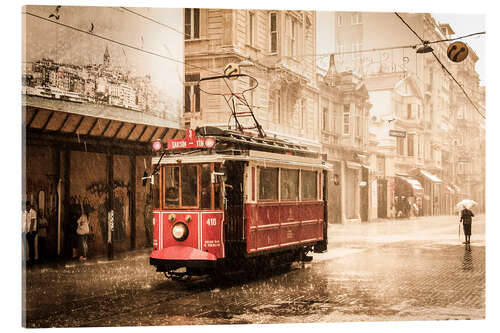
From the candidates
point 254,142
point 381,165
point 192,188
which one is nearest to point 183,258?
point 192,188

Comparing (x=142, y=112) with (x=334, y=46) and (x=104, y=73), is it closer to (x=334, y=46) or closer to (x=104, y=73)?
(x=104, y=73)

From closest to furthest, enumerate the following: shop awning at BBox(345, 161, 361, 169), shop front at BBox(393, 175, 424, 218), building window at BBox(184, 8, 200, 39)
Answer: building window at BBox(184, 8, 200, 39) < shop front at BBox(393, 175, 424, 218) < shop awning at BBox(345, 161, 361, 169)

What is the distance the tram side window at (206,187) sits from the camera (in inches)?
377

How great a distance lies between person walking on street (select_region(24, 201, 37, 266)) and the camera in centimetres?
932

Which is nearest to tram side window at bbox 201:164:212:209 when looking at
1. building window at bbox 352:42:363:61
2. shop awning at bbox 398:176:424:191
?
building window at bbox 352:42:363:61

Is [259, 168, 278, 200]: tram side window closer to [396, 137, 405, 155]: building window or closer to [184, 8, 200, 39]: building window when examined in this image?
[184, 8, 200, 39]: building window

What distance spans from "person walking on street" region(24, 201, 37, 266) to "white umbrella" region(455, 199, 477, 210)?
713 cm

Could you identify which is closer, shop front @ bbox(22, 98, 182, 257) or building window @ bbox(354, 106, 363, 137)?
shop front @ bbox(22, 98, 182, 257)

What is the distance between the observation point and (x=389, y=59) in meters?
11.4

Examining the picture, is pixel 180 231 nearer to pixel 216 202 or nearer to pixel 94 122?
→ pixel 216 202

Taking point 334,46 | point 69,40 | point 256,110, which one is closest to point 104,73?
point 69,40

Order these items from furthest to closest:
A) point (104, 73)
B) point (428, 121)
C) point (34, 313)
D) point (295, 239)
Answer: point (428, 121) < point (295, 239) < point (104, 73) < point (34, 313)

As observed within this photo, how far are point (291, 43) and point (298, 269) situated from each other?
163 inches

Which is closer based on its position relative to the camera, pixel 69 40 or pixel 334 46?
pixel 69 40
